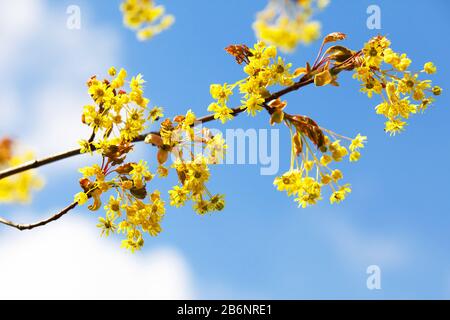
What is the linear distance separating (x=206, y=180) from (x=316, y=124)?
707 mm

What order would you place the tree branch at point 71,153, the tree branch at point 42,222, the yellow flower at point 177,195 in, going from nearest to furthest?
the tree branch at point 71,153 < the tree branch at point 42,222 < the yellow flower at point 177,195

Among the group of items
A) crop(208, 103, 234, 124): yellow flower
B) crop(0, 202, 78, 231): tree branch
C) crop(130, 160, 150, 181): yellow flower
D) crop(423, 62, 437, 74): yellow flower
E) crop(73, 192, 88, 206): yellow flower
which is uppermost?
crop(423, 62, 437, 74): yellow flower

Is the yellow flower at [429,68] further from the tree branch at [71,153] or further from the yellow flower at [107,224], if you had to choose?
the yellow flower at [107,224]

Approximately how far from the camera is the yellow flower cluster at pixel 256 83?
289cm

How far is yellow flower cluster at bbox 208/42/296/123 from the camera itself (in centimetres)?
289

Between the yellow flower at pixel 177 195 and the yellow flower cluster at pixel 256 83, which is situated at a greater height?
the yellow flower cluster at pixel 256 83

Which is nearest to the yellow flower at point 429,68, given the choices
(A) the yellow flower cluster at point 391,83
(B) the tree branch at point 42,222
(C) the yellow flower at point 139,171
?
(A) the yellow flower cluster at point 391,83

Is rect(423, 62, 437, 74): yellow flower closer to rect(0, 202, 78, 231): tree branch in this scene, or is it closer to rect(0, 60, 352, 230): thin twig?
rect(0, 60, 352, 230): thin twig

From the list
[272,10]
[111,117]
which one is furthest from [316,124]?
[272,10]

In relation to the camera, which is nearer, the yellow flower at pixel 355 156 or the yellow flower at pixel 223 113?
the yellow flower at pixel 223 113

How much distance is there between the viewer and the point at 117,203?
3.09 meters

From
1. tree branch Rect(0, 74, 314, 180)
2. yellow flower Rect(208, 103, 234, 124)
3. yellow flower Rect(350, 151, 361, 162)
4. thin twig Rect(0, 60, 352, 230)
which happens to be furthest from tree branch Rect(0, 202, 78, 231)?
yellow flower Rect(350, 151, 361, 162)

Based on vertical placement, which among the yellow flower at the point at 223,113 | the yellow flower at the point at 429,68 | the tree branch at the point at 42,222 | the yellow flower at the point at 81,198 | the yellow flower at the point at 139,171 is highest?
the yellow flower at the point at 429,68

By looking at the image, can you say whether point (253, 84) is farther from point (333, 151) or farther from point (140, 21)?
point (140, 21)
